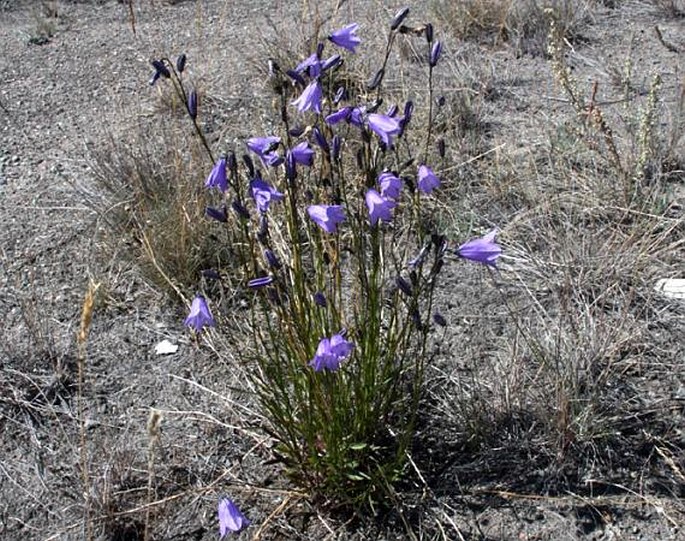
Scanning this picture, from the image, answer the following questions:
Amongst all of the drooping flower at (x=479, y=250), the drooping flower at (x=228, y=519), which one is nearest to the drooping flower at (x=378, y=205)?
the drooping flower at (x=479, y=250)

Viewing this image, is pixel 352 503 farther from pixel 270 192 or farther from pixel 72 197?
pixel 72 197

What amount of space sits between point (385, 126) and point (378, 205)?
0.62ft

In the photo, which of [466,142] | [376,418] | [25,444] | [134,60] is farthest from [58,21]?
[376,418]

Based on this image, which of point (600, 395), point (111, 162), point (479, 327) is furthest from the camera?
point (111, 162)

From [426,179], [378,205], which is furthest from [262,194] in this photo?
[426,179]

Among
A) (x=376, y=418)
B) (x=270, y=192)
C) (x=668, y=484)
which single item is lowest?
(x=668, y=484)

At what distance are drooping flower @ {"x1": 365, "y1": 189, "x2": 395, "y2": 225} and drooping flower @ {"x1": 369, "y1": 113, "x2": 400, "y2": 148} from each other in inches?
5.1

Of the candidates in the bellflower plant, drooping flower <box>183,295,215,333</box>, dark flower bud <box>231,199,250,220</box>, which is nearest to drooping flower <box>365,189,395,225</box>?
the bellflower plant

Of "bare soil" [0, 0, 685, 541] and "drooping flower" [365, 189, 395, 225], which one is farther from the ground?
"drooping flower" [365, 189, 395, 225]

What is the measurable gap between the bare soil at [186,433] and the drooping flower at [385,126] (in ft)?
3.27

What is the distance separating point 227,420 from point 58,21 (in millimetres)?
4742

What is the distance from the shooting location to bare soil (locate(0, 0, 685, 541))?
2619 mm

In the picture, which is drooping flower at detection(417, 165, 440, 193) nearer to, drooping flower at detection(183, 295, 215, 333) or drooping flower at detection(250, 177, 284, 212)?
drooping flower at detection(250, 177, 284, 212)

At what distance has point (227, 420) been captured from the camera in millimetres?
3037
